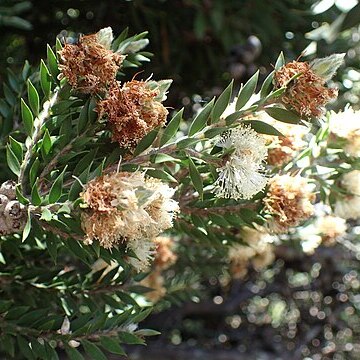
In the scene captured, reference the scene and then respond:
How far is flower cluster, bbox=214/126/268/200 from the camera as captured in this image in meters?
0.69

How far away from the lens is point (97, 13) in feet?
4.80

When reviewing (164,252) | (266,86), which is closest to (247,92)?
(266,86)

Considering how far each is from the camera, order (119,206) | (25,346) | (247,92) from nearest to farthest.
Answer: (119,206) → (247,92) → (25,346)

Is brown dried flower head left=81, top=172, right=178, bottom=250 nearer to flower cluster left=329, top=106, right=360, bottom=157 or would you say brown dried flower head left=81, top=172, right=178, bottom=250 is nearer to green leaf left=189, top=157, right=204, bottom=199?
green leaf left=189, top=157, right=204, bottom=199

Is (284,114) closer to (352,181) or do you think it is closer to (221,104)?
(221,104)

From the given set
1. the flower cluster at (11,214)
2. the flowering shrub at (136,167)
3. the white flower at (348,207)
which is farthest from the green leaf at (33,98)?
the white flower at (348,207)

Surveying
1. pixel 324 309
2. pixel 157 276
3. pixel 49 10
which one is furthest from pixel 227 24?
pixel 324 309

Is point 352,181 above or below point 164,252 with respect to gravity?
above

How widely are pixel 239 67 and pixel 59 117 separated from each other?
0.85 meters

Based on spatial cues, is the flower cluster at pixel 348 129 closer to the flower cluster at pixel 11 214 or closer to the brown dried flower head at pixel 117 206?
the brown dried flower head at pixel 117 206

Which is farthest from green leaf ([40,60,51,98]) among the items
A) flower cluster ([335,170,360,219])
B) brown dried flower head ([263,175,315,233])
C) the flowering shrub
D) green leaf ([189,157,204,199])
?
flower cluster ([335,170,360,219])

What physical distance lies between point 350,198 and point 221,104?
1.00ft

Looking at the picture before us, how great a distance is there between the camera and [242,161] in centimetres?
69

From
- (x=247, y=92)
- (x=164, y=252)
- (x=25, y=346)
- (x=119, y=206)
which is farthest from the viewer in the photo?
(x=164, y=252)
